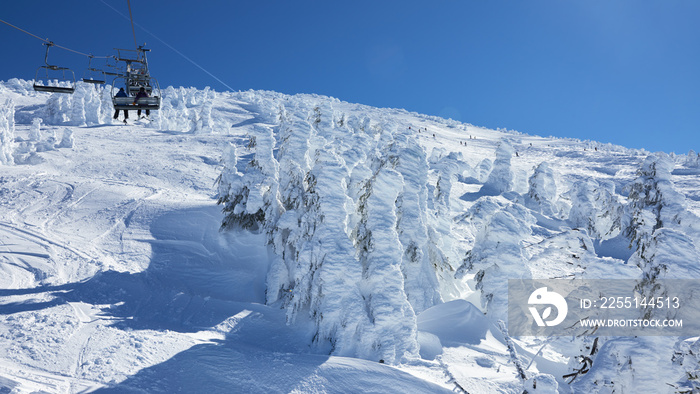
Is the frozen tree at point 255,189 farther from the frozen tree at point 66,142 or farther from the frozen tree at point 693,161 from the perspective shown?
the frozen tree at point 693,161

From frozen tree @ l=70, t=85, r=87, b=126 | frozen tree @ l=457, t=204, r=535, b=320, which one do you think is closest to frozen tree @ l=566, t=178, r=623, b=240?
frozen tree @ l=457, t=204, r=535, b=320

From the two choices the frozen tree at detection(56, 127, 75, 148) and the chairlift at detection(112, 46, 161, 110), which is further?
the frozen tree at detection(56, 127, 75, 148)

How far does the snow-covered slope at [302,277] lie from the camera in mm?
9477

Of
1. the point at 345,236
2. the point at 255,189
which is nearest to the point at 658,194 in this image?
the point at 345,236

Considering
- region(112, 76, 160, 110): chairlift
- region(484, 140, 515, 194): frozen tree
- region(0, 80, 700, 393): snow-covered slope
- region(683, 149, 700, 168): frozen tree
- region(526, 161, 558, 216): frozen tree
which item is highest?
region(683, 149, 700, 168): frozen tree

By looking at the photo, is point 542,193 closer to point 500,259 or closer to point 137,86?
point 500,259

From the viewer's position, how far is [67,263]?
1714cm

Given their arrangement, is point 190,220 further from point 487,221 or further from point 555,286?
point 555,286

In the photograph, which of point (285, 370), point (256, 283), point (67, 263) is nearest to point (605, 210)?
point (256, 283)

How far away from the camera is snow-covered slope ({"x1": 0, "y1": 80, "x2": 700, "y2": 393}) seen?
948 centimetres

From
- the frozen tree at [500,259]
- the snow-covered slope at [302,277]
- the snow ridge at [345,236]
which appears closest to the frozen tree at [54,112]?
the snow-covered slope at [302,277]

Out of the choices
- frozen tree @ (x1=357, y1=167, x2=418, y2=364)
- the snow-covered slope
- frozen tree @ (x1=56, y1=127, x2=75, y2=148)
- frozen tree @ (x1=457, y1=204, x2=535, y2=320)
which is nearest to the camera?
→ the snow-covered slope

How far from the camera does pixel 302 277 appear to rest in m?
14.0

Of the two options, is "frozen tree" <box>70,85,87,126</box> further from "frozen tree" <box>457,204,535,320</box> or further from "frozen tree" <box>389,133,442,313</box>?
"frozen tree" <box>457,204,535,320</box>
